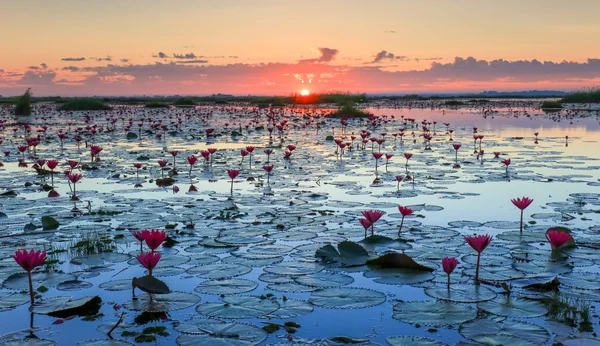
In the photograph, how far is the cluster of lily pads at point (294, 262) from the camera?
12.5 ft

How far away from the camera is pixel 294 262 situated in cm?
529

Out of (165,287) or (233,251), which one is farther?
(233,251)

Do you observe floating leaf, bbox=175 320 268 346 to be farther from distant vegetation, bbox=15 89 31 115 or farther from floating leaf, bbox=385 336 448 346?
distant vegetation, bbox=15 89 31 115

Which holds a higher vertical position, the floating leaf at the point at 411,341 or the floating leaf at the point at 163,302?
the floating leaf at the point at 411,341

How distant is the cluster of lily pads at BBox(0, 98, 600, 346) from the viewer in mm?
3811

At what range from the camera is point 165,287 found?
431 cm

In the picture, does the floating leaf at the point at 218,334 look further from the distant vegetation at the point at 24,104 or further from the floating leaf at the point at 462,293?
the distant vegetation at the point at 24,104

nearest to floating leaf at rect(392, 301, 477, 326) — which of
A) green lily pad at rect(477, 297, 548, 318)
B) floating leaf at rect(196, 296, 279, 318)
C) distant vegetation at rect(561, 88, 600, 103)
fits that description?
green lily pad at rect(477, 297, 548, 318)

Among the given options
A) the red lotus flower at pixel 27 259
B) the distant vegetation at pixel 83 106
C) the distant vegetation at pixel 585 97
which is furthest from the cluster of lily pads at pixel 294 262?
the distant vegetation at pixel 585 97

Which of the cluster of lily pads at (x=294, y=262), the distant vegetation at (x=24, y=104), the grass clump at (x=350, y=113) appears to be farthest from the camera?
the distant vegetation at (x=24, y=104)

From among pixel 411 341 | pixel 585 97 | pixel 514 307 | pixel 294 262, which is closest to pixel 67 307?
pixel 294 262

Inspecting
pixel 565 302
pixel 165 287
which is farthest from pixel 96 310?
pixel 565 302

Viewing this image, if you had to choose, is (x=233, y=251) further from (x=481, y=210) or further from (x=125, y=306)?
(x=481, y=210)

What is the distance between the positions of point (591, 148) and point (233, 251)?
13390mm
